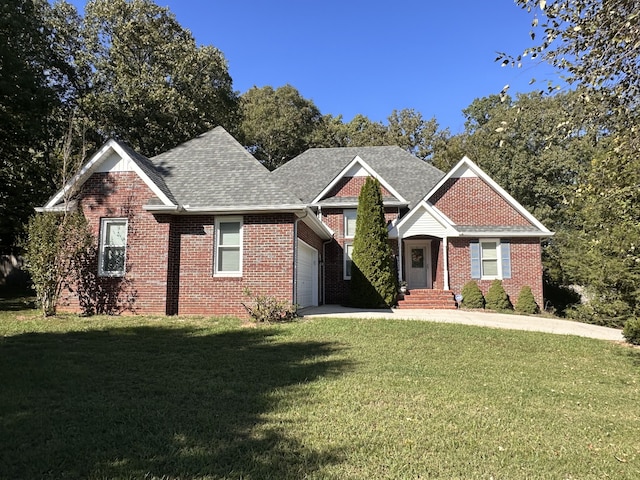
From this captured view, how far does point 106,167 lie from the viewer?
12797 millimetres

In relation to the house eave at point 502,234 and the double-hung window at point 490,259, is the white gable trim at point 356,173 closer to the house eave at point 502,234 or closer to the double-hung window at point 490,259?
the house eave at point 502,234

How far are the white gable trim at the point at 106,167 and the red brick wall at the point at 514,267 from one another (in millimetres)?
11976

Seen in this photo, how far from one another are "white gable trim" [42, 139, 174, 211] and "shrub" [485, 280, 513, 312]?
12.7 metres

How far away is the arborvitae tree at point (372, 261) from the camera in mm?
16203

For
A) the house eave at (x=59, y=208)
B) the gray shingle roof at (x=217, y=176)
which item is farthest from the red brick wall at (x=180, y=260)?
the gray shingle roof at (x=217, y=176)

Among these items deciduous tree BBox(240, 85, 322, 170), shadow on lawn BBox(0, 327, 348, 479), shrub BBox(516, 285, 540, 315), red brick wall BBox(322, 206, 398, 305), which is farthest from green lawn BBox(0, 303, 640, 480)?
deciduous tree BBox(240, 85, 322, 170)

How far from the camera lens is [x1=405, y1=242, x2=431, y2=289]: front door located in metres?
19.5

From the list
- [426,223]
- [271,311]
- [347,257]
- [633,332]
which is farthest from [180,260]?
[633,332]

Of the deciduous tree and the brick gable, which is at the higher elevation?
the deciduous tree

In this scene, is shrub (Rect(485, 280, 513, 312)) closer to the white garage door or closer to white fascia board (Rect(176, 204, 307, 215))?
the white garage door

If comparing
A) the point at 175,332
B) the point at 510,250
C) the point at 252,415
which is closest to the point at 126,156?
the point at 175,332

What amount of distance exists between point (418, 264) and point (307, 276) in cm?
645

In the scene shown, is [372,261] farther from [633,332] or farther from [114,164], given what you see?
[114,164]

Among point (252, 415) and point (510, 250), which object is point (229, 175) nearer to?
point (252, 415)
